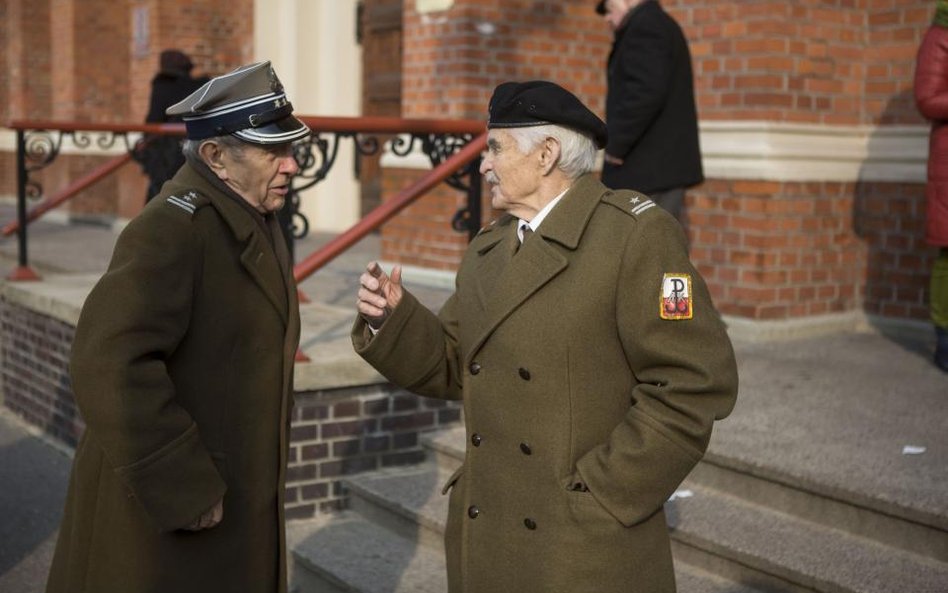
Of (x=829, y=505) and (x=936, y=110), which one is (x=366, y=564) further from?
(x=936, y=110)

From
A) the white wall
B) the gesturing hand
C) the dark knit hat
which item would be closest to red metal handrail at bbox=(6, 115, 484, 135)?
the gesturing hand

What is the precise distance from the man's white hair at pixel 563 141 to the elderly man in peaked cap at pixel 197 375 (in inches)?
26.3

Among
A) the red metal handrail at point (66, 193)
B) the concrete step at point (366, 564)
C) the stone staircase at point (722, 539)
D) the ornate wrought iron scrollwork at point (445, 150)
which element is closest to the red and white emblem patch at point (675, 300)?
the stone staircase at point (722, 539)

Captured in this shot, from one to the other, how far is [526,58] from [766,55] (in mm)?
2047

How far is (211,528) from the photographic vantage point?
3.05m

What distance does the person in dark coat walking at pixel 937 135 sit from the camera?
5941 mm

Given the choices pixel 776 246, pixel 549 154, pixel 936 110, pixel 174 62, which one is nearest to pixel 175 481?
pixel 549 154

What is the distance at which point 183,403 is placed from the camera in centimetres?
299

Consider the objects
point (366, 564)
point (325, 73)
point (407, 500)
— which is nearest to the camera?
point (366, 564)

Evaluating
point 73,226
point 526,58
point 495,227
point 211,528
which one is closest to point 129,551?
point 211,528

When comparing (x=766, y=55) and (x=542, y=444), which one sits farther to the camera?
(x=766, y=55)

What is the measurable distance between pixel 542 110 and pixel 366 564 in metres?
2.55

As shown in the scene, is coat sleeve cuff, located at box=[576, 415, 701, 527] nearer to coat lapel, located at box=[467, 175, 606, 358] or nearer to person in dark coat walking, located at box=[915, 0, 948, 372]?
coat lapel, located at box=[467, 175, 606, 358]

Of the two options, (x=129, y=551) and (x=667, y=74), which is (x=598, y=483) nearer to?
(x=129, y=551)
